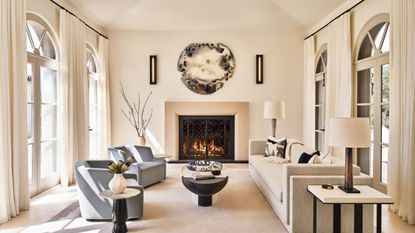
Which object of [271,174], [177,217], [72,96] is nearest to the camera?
[177,217]

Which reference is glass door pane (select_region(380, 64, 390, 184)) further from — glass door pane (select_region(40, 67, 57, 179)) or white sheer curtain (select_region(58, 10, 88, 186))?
glass door pane (select_region(40, 67, 57, 179))

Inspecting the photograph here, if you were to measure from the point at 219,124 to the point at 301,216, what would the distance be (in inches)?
207

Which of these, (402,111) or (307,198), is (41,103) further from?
(402,111)

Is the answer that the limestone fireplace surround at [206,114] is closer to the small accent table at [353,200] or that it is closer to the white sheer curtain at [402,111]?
the white sheer curtain at [402,111]

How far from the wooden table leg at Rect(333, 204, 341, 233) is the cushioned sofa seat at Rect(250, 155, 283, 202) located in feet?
2.55

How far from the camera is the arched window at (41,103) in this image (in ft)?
17.6

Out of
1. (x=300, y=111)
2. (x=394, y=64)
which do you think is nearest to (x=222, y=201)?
(x=394, y=64)

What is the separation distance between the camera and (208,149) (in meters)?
8.81

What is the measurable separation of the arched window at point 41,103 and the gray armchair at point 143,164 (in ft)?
3.74

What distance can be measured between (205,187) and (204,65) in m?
4.75

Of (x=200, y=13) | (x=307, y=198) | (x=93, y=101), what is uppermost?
(x=200, y=13)

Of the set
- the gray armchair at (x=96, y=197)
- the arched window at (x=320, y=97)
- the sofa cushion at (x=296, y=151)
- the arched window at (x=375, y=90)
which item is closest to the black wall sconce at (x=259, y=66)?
the arched window at (x=320, y=97)

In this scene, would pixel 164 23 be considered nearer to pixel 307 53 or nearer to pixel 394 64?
pixel 307 53

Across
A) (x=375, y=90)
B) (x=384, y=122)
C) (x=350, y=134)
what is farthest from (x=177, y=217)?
(x=375, y=90)
